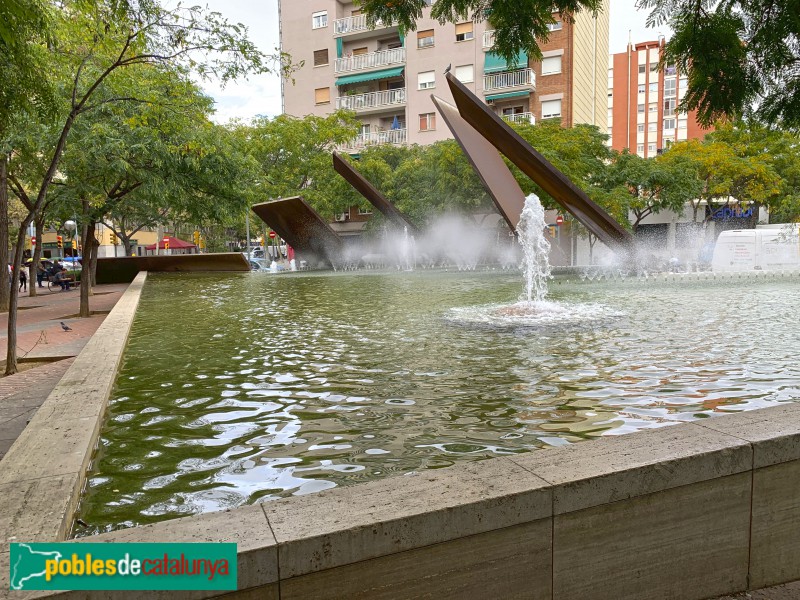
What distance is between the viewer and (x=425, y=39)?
40438 mm

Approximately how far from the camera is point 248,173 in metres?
16.0

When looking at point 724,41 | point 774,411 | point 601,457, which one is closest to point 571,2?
point 724,41

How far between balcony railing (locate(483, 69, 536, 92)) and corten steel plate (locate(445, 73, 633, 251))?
22505mm

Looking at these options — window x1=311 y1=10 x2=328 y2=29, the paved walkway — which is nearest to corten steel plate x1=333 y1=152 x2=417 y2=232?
the paved walkway

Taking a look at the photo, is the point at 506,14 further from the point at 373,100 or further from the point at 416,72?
the point at 373,100

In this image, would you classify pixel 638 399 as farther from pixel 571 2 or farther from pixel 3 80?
pixel 3 80

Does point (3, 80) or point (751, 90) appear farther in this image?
point (3, 80)

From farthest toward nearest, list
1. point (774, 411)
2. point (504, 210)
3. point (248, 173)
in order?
point (504, 210) → point (248, 173) → point (774, 411)

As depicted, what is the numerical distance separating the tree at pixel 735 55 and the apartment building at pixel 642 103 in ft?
229

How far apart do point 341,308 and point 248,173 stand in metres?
6.01

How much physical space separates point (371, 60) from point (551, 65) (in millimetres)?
11817

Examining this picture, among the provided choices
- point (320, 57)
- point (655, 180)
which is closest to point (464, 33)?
point (320, 57)

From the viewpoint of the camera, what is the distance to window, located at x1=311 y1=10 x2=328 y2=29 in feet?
147

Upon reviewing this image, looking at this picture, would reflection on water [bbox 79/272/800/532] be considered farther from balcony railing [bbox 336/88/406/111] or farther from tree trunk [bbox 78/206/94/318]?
balcony railing [bbox 336/88/406/111]
